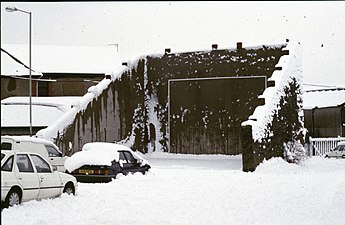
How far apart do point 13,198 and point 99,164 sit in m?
6.82

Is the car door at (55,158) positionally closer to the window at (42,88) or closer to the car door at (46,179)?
the window at (42,88)

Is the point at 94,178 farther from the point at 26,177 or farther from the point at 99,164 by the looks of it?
the point at 26,177

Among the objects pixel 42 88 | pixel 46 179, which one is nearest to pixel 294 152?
pixel 42 88

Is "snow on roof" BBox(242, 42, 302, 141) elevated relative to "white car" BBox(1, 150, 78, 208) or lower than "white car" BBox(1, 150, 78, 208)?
elevated

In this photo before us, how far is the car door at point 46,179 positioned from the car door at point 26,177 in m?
0.23

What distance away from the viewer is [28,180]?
12281 millimetres

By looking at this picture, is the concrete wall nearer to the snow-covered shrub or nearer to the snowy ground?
the snow-covered shrub

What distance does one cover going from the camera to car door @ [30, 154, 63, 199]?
510 inches

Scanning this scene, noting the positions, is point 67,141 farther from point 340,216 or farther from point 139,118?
point 340,216

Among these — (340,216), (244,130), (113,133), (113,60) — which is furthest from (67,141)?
(340,216)

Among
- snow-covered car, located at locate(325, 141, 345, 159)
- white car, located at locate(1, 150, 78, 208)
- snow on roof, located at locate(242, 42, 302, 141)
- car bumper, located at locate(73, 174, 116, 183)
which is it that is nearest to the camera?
white car, located at locate(1, 150, 78, 208)

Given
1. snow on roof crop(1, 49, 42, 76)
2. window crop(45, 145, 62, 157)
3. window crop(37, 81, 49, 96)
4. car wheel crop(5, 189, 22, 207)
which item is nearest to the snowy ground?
car wheel crop(5, 189, 22, 207)

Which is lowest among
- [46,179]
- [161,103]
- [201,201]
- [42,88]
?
[201,201]

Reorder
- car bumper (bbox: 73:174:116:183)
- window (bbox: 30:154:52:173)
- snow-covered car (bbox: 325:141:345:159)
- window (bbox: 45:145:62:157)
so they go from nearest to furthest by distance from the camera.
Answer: window (bbox: 30:154:52:173) → car bumper (bbox: 73:174:116:183) → window (bbox: 45:145:62:157) → snow-covered car (bbox: 325:141:345:159)
